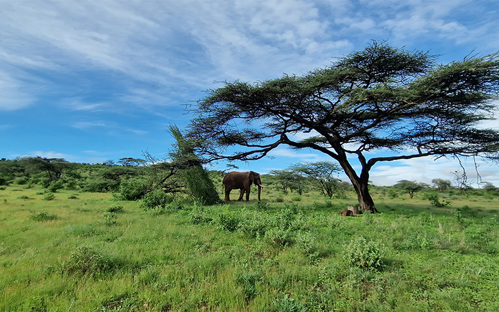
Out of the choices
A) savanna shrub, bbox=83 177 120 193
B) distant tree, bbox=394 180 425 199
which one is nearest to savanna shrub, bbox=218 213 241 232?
savanna shrub, bbox=83 177 120 193

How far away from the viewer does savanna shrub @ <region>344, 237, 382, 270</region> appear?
5344 millimetres

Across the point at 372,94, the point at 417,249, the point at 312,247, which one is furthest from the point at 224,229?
the point at 372,94

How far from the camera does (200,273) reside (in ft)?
16.6

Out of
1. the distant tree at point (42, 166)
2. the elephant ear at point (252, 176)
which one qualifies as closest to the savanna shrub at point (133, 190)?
the elephant ear at point (252, 176)

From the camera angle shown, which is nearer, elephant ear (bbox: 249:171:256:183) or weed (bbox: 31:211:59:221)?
weed (bbox: 31:211:59:221)

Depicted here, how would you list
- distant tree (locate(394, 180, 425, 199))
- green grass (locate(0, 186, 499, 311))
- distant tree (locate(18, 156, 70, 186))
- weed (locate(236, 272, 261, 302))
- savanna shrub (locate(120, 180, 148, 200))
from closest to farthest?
green grass (locate(0, 186, 499, 311)) → weed (locate(236, 272, 261, 302)) → savanna shrub (locate(120, 180, 148, 200)) → distant tree (locate(394, 180, 425, 199)) → distant tree (locate(18, 156, 70, 186))

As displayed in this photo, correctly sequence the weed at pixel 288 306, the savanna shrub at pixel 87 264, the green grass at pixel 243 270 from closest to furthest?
the weed at pixel 288 306
the green grass at pixel 243 270
the savanna shrub at pixel 87 264

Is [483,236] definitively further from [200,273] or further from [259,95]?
[259,95]

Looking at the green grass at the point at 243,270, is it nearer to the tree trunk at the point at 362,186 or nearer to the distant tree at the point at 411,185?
the tree trunk at the point at 362,186

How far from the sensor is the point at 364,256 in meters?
5.45

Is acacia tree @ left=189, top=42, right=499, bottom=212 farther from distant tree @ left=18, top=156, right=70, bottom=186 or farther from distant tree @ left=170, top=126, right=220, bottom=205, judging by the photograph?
distant tree @ left=18, top=156, right=70, bottom=186

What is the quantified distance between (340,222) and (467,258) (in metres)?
3.90

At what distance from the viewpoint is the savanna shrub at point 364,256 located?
5.34 m

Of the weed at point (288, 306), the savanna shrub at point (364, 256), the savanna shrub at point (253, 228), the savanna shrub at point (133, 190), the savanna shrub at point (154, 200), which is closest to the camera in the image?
the weed at point (288, 306)
